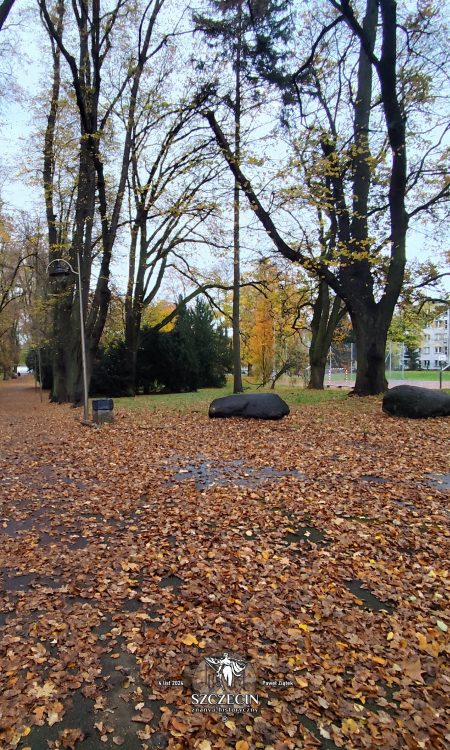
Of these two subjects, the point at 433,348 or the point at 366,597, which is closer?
the point at 366,597

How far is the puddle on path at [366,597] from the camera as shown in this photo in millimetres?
2850

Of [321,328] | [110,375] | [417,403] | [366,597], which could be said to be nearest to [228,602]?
[366,597]

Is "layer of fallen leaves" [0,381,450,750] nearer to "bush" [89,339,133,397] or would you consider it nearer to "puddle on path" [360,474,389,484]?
"puddle on path" [360,474,389,484]

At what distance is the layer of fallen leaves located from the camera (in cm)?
202

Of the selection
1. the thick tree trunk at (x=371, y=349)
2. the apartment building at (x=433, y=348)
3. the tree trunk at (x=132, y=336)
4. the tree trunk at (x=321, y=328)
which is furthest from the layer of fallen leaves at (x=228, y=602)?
the apartment building at (x=433, y=348)

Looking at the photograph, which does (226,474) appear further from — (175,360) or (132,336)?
(175,360)

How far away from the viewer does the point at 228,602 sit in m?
2.91

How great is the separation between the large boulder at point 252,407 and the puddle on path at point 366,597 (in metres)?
6.36

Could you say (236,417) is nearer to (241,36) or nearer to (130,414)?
(130,414)

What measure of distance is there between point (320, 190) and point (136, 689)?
11.7 m

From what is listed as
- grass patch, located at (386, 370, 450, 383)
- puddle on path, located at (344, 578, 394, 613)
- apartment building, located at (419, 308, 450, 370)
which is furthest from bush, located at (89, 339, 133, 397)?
apartment building, located at (419, 308, 450, 370)

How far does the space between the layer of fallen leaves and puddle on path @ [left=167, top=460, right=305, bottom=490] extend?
0.05m

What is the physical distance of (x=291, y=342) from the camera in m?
32.6

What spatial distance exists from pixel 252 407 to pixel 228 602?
6.78 m
